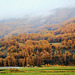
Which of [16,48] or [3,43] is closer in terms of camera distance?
[16,48]

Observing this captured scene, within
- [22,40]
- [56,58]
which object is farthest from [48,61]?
[22,40]

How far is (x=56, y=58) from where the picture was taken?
9694 cm

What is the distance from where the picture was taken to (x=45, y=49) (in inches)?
4528

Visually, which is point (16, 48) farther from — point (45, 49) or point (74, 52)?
point (74, 52)

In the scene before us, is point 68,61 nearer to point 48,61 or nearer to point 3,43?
point 48,61

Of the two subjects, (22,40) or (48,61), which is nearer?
(48,61)

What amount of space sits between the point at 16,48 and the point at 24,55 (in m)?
19.1

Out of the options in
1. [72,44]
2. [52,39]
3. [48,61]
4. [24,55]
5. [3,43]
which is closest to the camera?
[48,61]

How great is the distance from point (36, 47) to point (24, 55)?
60.9ft

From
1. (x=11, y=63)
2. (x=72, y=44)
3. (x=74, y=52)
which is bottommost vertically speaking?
(x=11, y=63)

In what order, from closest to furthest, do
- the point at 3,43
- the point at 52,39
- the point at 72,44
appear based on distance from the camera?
the point at 72,44, the point at 3,43, the point at 52,39

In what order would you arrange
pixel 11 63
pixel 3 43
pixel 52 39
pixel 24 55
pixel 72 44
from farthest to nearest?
pixel 52 39
pixel 3 43
pixel 72 44
pixel 24 55
pixel 11 63

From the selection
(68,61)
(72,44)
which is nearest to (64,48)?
(72,44)

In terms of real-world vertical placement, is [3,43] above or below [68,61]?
above
